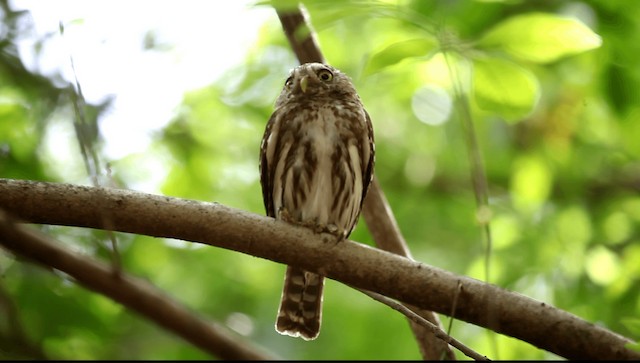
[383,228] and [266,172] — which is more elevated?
[266,172]

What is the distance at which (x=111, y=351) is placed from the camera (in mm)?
5559

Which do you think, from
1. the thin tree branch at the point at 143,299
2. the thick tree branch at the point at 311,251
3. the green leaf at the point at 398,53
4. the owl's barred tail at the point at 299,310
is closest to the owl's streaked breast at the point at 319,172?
the owl's barred tail at the point at 299,310

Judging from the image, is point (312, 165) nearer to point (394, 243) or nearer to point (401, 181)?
point (394, 243)

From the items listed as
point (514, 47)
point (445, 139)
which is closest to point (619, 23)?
point (514, 47)

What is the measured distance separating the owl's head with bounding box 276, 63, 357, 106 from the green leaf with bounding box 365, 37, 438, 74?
5.97ft

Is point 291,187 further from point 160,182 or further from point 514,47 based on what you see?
point 514,47

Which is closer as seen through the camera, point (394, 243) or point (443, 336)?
point (443, 336)

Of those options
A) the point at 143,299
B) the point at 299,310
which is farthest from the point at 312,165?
the point at 143,299

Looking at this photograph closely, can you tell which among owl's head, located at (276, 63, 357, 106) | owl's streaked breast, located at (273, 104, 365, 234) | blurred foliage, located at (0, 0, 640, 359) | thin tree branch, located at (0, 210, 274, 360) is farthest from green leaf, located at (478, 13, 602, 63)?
thin tree branch, located at (0, 210, 274, 360)

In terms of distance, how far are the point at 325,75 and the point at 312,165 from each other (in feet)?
2.14

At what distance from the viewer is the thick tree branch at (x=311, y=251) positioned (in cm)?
293

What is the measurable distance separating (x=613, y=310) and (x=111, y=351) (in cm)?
326

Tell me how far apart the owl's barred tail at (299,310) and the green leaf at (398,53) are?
2.20 m

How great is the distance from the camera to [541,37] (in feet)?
9.46
